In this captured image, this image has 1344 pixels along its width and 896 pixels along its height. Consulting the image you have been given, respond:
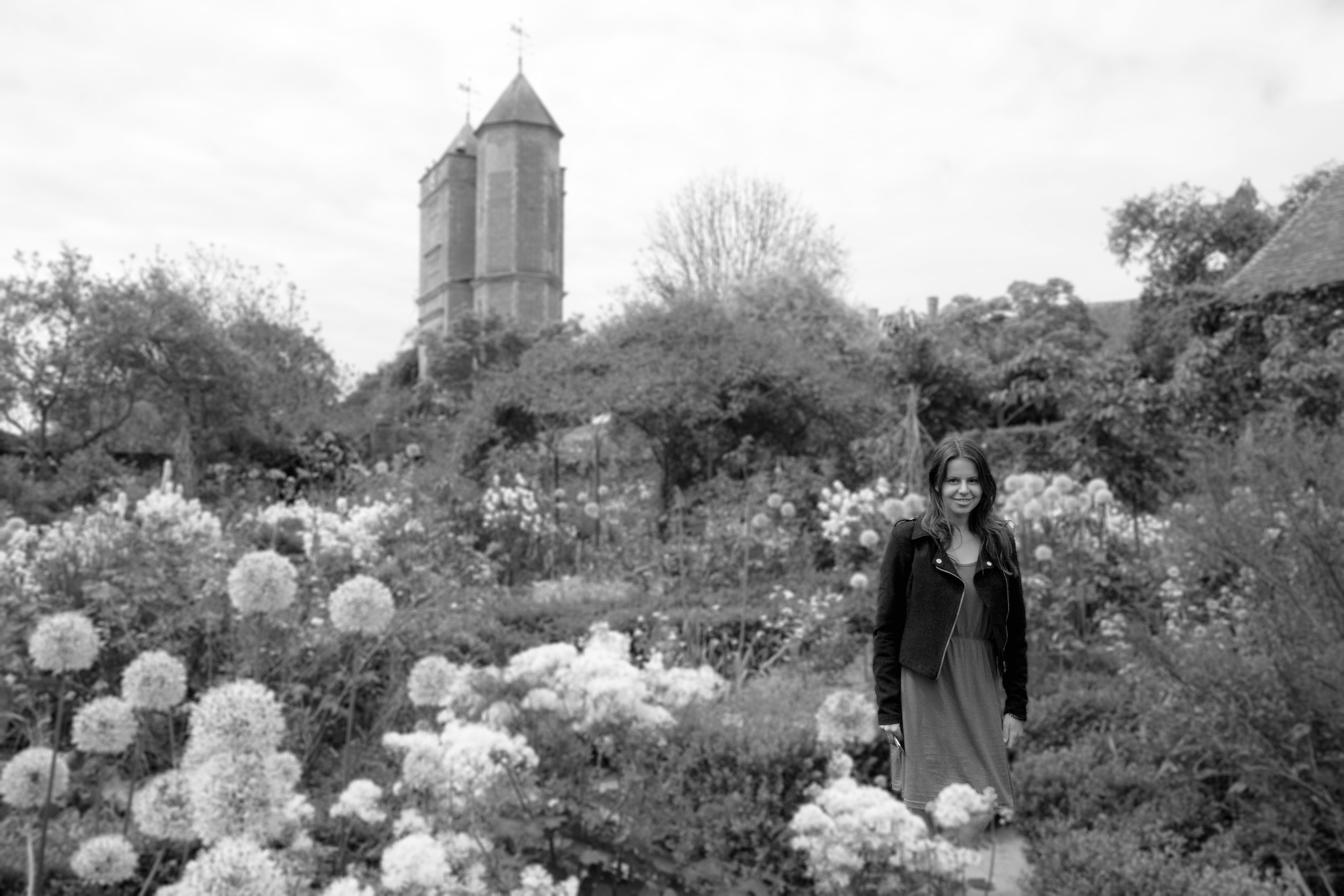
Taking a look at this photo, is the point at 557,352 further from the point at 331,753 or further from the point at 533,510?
the point at 331,753

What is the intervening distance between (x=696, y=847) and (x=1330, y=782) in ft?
6.38

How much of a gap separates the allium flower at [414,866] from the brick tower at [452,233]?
147ft

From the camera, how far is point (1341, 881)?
11.1ft

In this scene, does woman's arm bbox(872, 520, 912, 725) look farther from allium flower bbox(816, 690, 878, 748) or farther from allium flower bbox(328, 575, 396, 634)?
allium flower bbox(816, 690, 878, 748)

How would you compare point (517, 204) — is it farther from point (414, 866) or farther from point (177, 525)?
point (414, 866)

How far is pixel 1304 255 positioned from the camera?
1287 cm

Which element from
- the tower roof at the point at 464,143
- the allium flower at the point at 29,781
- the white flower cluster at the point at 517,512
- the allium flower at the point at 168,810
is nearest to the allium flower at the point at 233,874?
the allium flower at the point at 168,810

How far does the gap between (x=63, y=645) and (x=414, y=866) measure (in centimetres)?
90

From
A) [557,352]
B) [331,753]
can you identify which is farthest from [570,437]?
[331,753]

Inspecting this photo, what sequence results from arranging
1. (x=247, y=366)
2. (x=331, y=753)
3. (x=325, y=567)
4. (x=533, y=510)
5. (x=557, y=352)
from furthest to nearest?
1. (x=247, y=366)
2. (x=557, y=352)
3. (x=533, y=510)
4. (x=325, y=567)
5. (x=331, y=753)

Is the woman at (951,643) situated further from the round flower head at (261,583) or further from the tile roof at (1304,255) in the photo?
the tile roof at (1304,255)

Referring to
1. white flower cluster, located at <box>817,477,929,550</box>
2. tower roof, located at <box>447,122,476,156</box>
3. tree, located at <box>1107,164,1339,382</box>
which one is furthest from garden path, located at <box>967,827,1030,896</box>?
tower roof, located at <box>447,122,476,156</box>

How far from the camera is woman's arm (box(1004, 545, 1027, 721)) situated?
1750 millimetres

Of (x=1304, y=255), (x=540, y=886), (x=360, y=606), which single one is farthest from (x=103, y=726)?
(x=1304, y=255)
